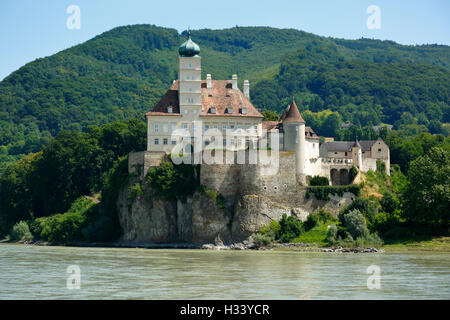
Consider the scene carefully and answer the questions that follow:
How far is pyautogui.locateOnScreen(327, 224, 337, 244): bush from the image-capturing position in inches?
2353

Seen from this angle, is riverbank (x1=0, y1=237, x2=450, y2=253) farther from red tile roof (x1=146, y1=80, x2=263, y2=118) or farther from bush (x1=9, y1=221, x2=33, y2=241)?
bush (x1=9, y1=221, x2=33, y2=241)

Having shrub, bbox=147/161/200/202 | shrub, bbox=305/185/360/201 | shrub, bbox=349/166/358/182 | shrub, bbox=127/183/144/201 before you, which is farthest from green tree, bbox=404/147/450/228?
shrub, bbox=127/183/144/201

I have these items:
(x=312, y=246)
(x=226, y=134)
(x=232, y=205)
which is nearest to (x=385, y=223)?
(x=312, y=246)

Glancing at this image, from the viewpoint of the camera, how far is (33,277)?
3850cm

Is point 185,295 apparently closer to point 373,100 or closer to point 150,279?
point 150,279

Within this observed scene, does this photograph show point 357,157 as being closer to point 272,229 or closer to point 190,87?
point 272,229

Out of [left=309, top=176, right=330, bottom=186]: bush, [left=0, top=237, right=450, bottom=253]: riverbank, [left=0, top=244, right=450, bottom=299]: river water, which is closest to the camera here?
[left=0, top=244, right=450, bottom=299]: river water

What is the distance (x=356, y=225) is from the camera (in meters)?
59.7

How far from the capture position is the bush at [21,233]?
7612cm

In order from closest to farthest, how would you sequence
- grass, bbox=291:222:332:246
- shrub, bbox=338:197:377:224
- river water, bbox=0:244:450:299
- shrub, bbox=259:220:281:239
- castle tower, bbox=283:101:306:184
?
river water, bbox=0:244:450:299
grass, bbox=291:222:332:246
shrub, bbox=259:220:281:239
shrub, bbox=338:197:377:224
castle tower, bbox=283:101:306:184

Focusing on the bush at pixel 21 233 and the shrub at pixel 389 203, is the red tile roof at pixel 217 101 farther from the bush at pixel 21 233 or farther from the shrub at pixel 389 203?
the bush at pixel 21 233

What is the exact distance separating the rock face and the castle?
1.34 m

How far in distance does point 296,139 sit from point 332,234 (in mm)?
10267

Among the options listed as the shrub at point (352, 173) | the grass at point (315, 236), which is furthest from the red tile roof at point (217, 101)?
the grass at point (315, 236)
